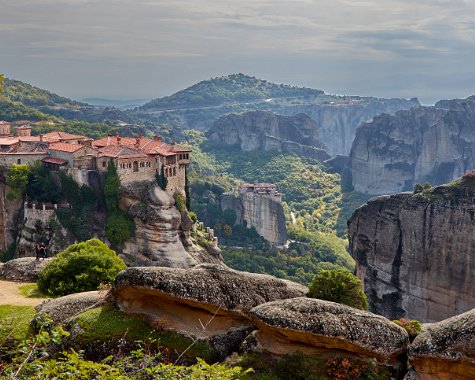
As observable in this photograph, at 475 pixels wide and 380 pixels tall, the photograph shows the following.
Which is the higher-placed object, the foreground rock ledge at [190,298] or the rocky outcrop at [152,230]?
the foreground rock ledge at [190,298]

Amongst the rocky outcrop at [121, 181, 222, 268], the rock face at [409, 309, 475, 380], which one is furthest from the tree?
the rocky outcrop at [121, 181, 222, 268]

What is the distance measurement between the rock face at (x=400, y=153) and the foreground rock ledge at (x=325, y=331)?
425ft

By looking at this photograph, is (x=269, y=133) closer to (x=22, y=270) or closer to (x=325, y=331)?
(x=22, y=270)

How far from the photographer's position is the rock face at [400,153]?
141m

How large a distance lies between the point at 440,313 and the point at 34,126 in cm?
6366

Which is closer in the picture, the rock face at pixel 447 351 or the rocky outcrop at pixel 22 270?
the rock face at pixel 447 351

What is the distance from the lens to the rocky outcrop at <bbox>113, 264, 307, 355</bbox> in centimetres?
1703

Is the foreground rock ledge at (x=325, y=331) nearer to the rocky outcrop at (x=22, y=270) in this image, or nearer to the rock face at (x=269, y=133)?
the rocky outcrop at (x=22, y=270)

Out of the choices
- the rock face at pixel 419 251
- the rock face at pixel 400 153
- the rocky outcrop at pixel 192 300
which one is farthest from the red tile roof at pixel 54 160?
the rock face at pixel 400 153

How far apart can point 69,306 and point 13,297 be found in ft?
16.5

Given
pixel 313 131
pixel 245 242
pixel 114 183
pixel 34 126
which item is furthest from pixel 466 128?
pixel 114 183

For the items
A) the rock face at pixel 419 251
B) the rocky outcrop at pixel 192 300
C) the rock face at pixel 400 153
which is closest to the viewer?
the rocky outcrop at pixel 192 300

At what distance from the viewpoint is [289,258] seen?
77500 millimetres

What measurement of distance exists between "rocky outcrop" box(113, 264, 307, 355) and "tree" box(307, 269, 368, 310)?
268cm
